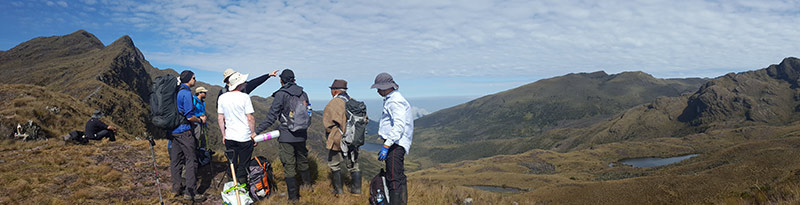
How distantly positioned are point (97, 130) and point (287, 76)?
12354 millimetres

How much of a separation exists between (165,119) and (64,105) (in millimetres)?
18546

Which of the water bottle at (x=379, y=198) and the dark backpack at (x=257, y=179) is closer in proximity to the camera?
the water bottle at (x=379, y=198)

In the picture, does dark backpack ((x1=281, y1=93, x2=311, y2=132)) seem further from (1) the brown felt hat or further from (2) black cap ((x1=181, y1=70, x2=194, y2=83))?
(2) black cap ((x1=181, y1=70, x2=194, y2=83))

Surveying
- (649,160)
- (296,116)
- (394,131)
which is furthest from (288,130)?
(649,160)

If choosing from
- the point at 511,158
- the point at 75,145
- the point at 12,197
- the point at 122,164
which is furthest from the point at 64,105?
the point at 511,158

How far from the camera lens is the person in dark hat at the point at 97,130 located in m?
14.1

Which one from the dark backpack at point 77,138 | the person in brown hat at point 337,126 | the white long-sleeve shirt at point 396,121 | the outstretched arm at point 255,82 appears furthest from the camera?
the dark backpack at point 77,138

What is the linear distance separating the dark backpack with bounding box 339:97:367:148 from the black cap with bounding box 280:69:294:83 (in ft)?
4.64

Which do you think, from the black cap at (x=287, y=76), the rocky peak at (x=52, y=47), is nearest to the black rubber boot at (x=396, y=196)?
the black cap at (x=287, y=76)

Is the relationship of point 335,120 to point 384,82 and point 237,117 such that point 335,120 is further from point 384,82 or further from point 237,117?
point 237,117

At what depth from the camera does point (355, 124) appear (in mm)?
7371

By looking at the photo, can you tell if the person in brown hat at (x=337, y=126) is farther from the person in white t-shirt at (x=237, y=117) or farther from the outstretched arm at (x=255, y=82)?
the outstretched arm at (x=255, y=82)

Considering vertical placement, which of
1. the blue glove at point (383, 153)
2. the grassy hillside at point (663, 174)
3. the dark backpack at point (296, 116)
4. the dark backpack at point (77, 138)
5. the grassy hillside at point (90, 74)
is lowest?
the grassy hillside at point (663, 174)

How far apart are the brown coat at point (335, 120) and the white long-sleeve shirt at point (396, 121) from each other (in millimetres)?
1116
